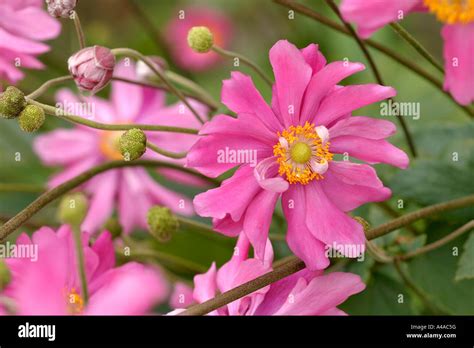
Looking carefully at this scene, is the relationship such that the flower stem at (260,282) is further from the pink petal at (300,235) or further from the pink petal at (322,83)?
the pink petal at (322,83)

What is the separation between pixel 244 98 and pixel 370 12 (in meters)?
0.15

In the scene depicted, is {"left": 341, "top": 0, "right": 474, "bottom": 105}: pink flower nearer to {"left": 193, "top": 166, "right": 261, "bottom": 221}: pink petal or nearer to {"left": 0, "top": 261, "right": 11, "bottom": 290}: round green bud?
{"left": 193, "top": 166, "right": 261, "bottom": 221}: pink petal

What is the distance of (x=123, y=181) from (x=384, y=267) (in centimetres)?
48

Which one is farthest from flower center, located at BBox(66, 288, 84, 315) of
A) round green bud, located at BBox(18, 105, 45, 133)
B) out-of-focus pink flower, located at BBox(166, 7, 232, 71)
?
out-of-focus pink flower, located at BBox(166, 7, 232, 71)

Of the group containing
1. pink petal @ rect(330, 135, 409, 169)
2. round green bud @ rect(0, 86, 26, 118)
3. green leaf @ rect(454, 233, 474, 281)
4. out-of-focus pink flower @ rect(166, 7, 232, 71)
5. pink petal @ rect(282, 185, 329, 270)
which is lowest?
green leaf @ rect(454, 233, 474, 281)

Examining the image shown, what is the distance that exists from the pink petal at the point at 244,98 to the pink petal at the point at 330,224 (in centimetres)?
8

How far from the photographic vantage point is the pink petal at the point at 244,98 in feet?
2.35

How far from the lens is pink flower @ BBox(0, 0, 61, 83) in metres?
0.81

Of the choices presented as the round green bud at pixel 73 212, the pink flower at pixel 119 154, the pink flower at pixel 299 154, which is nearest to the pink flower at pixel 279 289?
the pink flower at pixel 299 154

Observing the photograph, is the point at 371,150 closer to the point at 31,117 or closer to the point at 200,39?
the point at 200,39

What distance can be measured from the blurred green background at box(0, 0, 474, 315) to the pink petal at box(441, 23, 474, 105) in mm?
194

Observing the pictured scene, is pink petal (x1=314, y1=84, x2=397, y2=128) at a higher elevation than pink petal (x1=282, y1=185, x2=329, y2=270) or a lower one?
higher

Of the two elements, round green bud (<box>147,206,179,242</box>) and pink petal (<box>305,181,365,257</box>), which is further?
round green bud (<box>147,206,179,242</box>)
